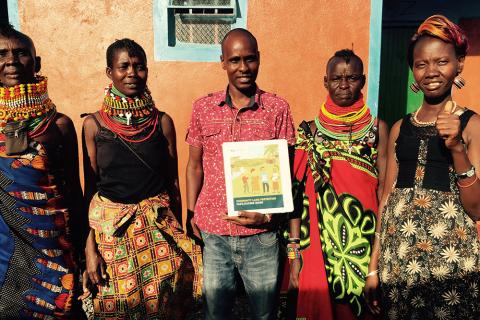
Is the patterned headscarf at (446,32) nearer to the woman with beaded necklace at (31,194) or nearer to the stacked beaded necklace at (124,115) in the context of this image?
the stacked beaded necklace at (124,115)

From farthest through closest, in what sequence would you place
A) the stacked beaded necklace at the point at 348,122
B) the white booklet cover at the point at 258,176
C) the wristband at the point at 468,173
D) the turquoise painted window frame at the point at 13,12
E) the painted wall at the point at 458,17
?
Answer: the painted wall at the point at 458,17 < the turquoise painted window frame at the point at 13,12 < the stacked beaded necklace at the point at 348,122 < the white booklet cover at the point at 258,176 < the wristband at the point at 468,173

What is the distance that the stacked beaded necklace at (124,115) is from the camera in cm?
253

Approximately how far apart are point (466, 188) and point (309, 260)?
1229 mm

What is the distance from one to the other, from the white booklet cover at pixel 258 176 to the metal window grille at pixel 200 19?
247cm

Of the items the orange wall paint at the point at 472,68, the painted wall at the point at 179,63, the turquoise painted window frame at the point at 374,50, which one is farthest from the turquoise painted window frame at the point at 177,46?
the orange wall paint at the point at 472,68

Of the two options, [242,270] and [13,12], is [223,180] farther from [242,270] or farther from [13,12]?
[13,12]

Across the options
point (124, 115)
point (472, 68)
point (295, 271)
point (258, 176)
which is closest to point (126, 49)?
point (124, 115)

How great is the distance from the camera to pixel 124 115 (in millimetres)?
2539

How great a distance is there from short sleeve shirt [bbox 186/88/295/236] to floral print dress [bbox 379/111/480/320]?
0.75m

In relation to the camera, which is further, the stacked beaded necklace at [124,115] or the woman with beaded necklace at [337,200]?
the woman with beaded necklace at [337,200]

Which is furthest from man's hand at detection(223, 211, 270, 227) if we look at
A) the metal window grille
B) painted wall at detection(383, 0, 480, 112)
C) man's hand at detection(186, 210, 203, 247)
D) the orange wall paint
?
the orange wall paint

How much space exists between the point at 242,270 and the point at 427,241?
1141mm

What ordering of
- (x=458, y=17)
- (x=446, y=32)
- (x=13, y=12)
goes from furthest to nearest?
(x=458, y=17) < (x=13, y=12) < (x=446, y=32)

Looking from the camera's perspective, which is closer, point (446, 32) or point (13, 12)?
point (446, 32)
